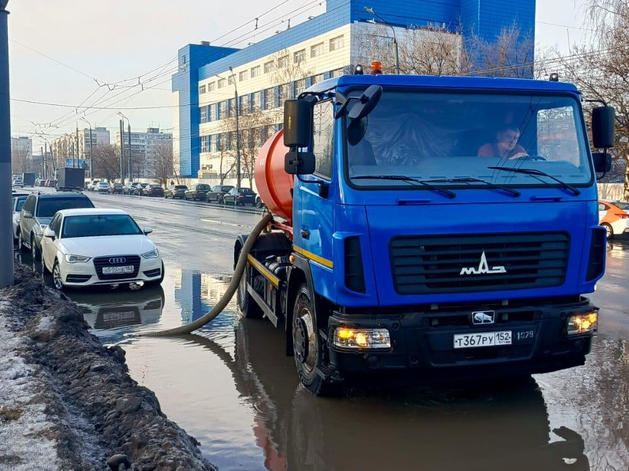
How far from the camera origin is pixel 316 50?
58250 mm

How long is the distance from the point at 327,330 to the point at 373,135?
5.29 feet

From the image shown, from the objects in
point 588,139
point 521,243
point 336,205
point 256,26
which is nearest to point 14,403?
point 336,205

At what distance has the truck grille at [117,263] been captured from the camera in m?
11.8

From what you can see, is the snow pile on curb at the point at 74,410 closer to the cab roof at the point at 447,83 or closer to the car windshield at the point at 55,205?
the cab roof at the point at 447,83

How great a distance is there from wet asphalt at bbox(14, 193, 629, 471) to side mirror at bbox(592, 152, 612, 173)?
203 cm

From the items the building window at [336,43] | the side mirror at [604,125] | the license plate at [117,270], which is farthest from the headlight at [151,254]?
the building window at [336,43]

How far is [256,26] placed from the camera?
147ft

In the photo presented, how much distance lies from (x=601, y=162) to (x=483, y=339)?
2.09 m

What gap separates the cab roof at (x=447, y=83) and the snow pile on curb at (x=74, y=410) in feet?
9.79

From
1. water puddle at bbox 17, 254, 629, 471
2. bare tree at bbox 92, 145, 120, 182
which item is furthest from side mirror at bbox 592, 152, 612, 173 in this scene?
bare tree at bbox 92, 145, 120, 182

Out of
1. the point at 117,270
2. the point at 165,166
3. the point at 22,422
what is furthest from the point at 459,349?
the point at 165,166

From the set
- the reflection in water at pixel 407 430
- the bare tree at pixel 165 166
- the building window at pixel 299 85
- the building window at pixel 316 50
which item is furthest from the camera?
the bare tree at pixel 165 166

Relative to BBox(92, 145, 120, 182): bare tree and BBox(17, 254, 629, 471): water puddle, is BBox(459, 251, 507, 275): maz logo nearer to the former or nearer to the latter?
BBox(17, 254, 629, 471): water puddle

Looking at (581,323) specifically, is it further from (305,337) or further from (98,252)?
(98,252)
